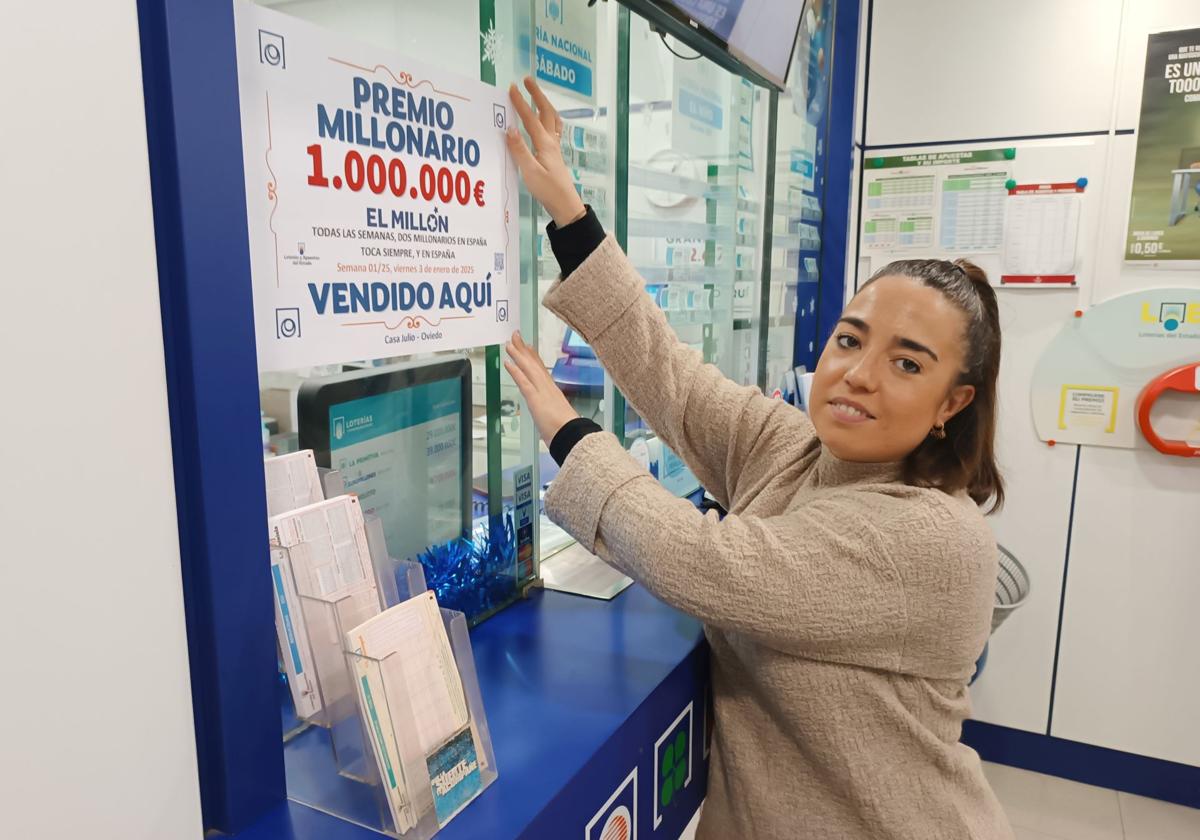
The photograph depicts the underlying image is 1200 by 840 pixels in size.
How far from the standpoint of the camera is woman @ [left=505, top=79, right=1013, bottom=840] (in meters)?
0.99

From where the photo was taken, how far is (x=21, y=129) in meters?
0.57

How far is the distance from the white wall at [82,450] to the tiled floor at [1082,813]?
2.83m

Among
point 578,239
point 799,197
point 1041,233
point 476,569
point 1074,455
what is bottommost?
point 1074,455

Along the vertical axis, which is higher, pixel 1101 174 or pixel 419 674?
pixel 1101 174

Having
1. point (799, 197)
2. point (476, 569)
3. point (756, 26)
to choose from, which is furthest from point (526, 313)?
point (799, 197)

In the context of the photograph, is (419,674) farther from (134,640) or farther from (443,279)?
(443,279)

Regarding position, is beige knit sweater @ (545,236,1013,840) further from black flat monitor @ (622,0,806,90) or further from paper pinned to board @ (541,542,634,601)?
black flat monitor @ (622,0,806,90)

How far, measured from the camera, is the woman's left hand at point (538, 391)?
1.14 m

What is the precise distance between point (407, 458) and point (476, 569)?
23cm

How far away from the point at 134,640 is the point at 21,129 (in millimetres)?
400

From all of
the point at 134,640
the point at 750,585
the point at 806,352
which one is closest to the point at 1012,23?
the point at 806,352

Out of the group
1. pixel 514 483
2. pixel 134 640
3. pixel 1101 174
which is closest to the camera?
pixel 134 640

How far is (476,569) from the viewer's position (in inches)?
53.7

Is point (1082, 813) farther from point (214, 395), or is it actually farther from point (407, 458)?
point (214, 395)
